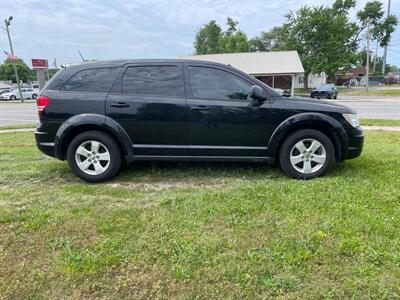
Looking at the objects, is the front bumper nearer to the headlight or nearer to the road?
the headlight

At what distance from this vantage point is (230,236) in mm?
3080

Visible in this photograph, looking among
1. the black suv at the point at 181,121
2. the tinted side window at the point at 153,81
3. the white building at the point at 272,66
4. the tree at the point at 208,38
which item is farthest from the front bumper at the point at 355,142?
the tree at the point at 208,38

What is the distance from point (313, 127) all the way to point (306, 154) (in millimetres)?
404

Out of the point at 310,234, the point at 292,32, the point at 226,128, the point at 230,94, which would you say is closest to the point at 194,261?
the point at 310,234

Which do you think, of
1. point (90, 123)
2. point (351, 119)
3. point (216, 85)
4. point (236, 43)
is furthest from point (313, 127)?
point (236, 43)

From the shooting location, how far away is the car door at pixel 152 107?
4645 mm

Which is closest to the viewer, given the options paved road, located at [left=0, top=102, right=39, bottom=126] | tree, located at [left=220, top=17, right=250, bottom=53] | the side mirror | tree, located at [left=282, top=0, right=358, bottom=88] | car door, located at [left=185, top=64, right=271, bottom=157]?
the side mirror

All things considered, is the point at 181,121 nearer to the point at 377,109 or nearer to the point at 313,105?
the point at 313,105

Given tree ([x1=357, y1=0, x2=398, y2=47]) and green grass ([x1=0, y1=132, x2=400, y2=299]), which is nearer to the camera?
green grass ([x1=0, y1=132, x2=400, y2=299])

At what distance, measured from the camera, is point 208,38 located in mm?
69438

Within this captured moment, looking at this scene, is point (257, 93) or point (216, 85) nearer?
point (257, 93)

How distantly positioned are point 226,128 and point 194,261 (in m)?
2.34

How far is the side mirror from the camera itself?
4.52 metres

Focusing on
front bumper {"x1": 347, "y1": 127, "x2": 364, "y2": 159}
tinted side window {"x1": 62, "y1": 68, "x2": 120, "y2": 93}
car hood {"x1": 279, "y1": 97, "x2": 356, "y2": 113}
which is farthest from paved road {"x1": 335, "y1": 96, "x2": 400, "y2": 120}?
tinted side window {"x1": 62, "y1": 68, "x2": 120, "y2": 93}
